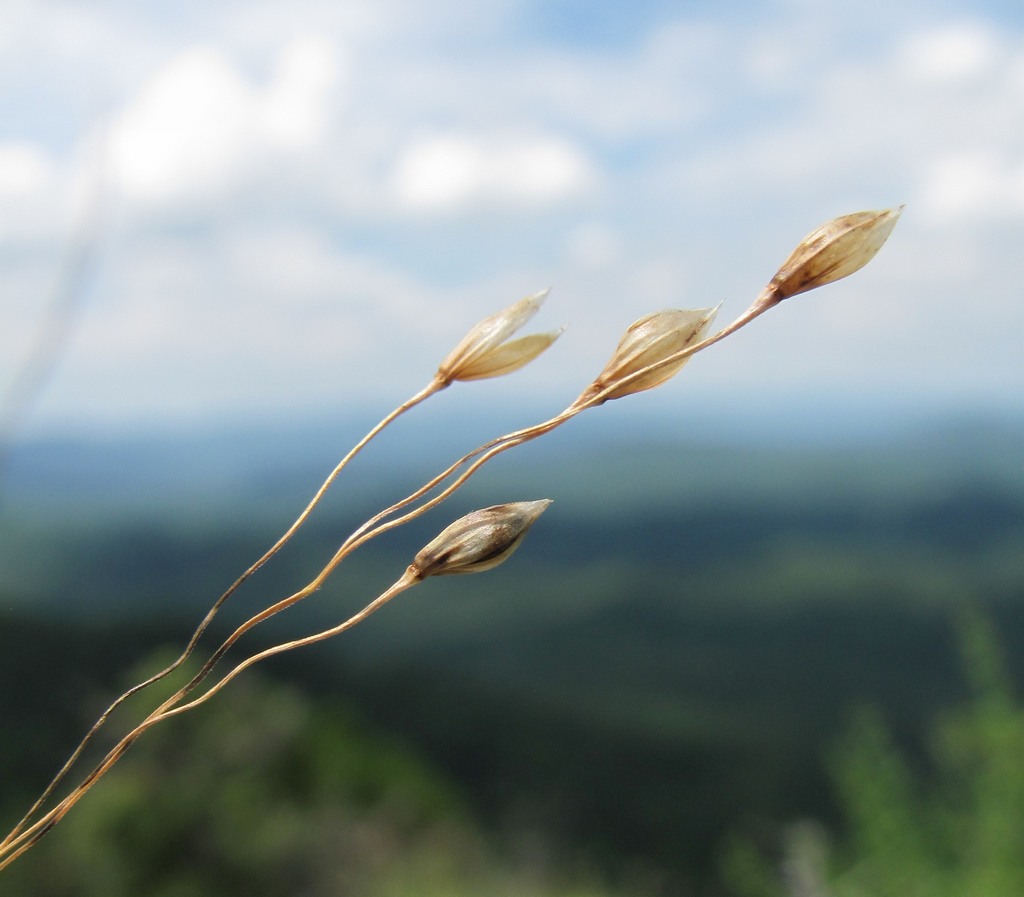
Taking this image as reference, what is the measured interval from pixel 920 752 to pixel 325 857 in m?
3.35

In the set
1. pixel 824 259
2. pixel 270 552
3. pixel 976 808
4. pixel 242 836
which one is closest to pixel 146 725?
pixel 270 552

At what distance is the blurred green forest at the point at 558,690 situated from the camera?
2.34 m

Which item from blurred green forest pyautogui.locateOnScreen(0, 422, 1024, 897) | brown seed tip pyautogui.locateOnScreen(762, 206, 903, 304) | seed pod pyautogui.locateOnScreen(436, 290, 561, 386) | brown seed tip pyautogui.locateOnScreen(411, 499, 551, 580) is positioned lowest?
blurred green forest pyautogui.locateOnScreen(0, 422, 1024, 897)

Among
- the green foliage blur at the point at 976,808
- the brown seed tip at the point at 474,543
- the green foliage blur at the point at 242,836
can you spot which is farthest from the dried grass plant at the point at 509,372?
the green foliage blur at the point at 242,836

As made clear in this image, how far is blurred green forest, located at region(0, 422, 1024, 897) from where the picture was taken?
7.68 feet

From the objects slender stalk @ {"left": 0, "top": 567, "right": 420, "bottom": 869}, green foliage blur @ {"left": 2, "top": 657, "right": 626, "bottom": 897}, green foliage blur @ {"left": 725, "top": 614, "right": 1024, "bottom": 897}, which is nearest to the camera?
slender stalk @ {"left": 0, "top": 567, "right": 420, "bottom": 869}

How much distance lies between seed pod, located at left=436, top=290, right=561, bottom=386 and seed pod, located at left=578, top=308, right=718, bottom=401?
22mm

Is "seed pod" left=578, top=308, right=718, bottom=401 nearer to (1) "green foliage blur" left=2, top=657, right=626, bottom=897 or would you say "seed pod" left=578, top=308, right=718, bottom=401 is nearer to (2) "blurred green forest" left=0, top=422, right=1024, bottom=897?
(2) "blurred green forest" left=0, top=422, right=1024, bottom=897

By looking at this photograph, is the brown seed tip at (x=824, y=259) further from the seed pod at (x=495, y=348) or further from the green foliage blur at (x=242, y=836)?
the green foliage blur at (x=242, y=836)

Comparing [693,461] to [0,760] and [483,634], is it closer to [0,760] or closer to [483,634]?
[483,634]

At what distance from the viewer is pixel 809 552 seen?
25.9 feet

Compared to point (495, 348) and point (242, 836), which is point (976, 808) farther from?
point (495, 348)

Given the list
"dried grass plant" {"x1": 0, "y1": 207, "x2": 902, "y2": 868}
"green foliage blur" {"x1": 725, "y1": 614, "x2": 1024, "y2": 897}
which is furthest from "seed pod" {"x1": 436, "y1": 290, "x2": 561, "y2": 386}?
"green foliage blur" {"x1": 725, "y1": 614, "x2": 1024, "y2": 897}

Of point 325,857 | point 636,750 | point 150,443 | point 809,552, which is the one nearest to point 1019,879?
point 325,857
